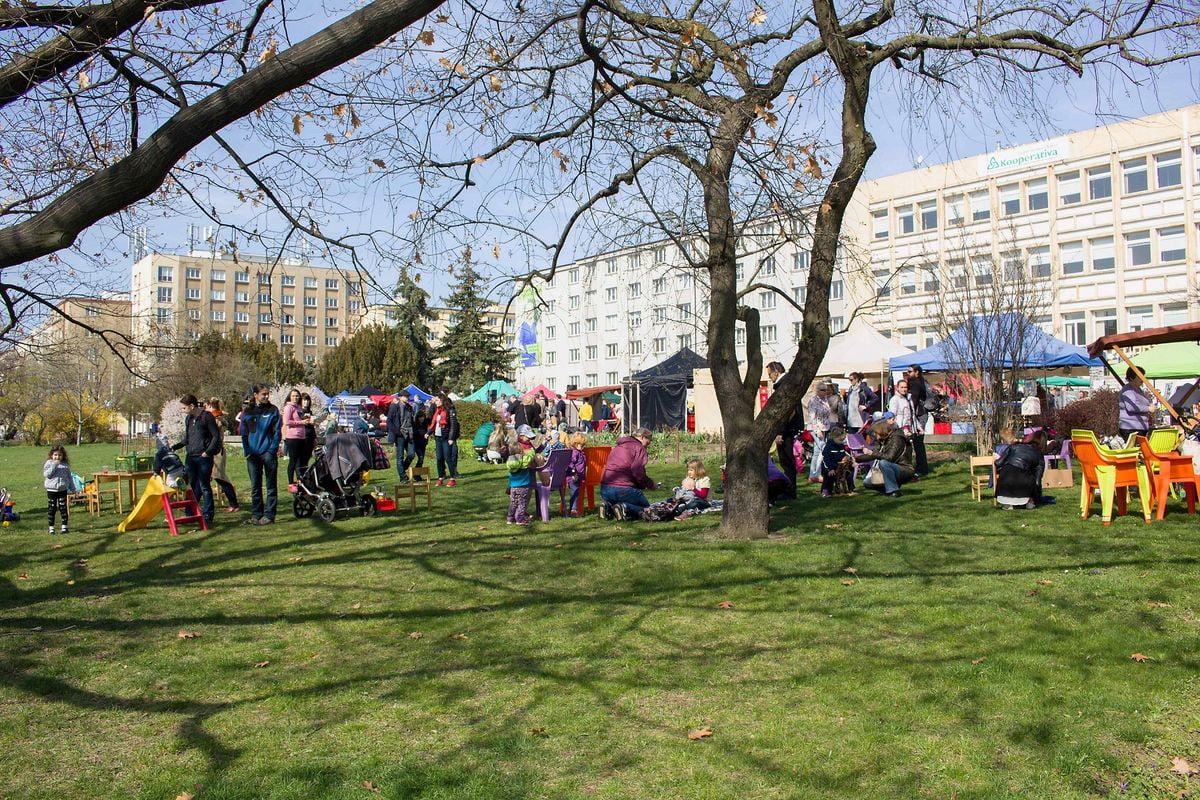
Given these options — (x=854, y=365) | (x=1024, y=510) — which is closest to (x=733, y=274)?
(x=1024, y=510)

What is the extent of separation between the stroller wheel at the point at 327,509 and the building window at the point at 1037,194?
47778 mm

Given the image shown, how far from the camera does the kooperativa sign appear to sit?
49406 mm

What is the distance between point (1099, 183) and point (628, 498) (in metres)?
46.2

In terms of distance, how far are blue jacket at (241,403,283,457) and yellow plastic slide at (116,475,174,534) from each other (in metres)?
1.11

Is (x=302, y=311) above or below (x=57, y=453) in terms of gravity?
above

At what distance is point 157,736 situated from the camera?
4891mm

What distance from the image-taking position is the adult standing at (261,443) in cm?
1223

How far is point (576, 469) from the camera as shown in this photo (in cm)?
1237

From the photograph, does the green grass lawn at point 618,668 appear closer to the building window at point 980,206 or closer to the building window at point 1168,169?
the building window at point 1168,169

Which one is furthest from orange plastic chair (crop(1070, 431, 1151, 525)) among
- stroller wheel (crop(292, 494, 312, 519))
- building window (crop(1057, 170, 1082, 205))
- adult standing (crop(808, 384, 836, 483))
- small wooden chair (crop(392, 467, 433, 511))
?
building window (crop(1057, 170, 1082, 205))

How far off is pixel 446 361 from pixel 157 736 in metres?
58.5

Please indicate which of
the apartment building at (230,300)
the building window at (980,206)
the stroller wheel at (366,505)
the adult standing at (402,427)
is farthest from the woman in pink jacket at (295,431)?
the building window at (980,206)

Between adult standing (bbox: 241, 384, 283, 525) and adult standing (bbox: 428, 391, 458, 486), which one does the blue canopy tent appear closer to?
adult standing (bbox: 428, 391, 458, 486)

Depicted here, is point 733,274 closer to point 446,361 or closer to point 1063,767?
point 1063,767
